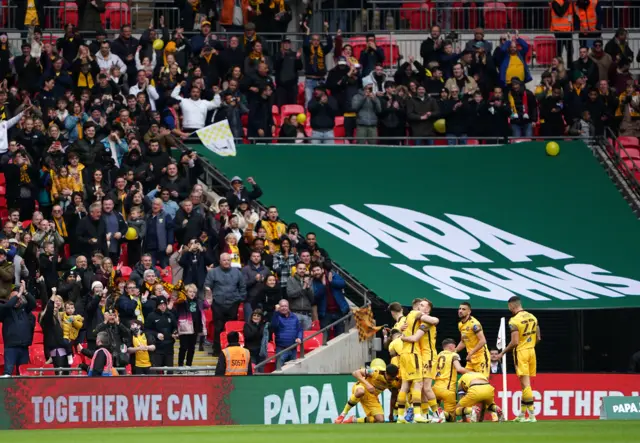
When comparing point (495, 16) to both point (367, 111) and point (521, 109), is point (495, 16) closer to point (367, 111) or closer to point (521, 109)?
point (521, 109)

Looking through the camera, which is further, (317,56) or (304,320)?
(317,56)

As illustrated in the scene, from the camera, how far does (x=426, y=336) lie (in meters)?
22.9

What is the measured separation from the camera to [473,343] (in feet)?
79.7

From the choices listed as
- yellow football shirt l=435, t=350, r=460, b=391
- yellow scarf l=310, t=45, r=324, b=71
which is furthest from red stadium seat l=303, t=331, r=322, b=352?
yellow scarf l=310, t=45, r=324, b=71

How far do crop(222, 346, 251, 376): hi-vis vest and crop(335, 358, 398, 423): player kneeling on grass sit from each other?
1.92 metres

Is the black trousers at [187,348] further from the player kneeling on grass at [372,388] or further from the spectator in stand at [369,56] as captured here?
the spectator in stand at [369,56]

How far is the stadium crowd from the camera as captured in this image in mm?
26422

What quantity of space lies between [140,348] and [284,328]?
2.74 metres

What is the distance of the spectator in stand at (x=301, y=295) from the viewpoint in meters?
27.7

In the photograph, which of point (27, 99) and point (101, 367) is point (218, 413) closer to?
point (101, 367)

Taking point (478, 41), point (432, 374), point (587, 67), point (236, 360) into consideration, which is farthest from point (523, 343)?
point (587, 67)

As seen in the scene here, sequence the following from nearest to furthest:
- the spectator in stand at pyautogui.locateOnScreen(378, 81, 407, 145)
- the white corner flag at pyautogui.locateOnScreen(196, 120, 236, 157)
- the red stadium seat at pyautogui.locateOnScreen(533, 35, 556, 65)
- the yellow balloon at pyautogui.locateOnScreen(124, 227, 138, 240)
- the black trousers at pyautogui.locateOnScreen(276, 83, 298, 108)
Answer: the yellow balloon at pyautogui.locateOnScreen(124, 227, 138, 240), the white corner flag at pyautogui.locateOnScreen(196, 120, 236, 157), the spectator in stand at pyautogui.locateOnScreen(378, 81, 407, 145), the black trousers at pyautogui.locateOnScreen(276, 83, 298, 108), the red stadium seat at pyautogui.locateOnScreen(533, 35, 556, 65)

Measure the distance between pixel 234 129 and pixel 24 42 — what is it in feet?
19.2

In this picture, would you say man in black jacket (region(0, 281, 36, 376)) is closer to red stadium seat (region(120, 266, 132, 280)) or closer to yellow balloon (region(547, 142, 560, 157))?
red stadium seat (region(120, 266, 132, 280))
